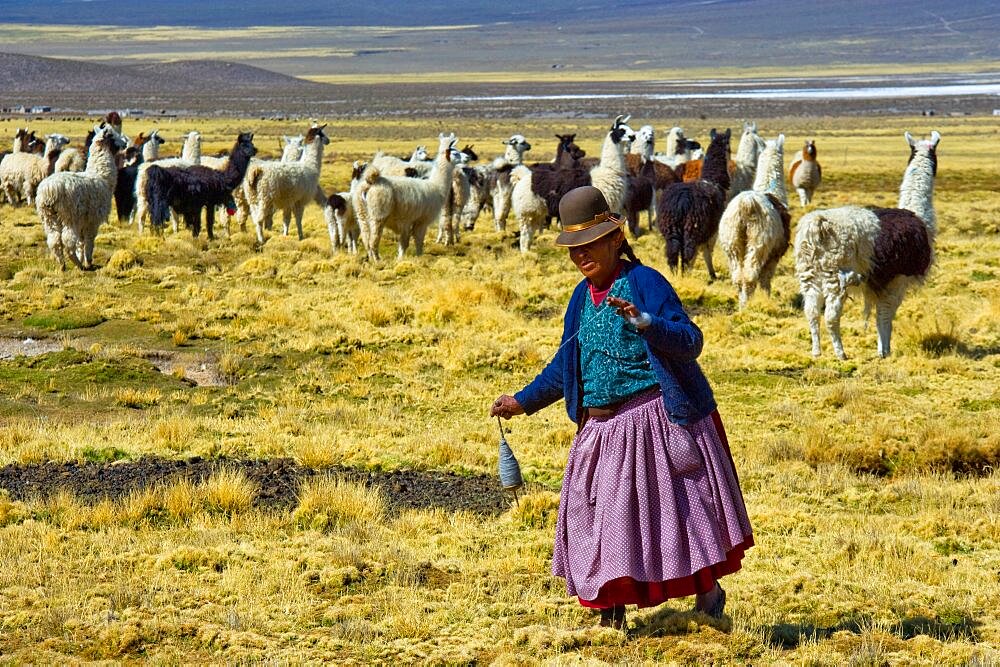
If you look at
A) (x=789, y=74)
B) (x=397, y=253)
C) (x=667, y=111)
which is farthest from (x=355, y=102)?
(x=397, y=253)

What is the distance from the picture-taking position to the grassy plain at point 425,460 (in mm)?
4922

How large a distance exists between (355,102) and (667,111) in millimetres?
21608

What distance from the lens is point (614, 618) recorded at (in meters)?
Answer: 4.77

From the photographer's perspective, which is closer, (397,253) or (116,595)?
(116,595)

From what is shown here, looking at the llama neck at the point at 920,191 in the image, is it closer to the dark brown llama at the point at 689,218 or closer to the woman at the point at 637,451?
the dark brown llama at the point at 689,218

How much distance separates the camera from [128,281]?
14.8 m

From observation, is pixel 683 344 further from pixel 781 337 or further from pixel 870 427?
pixel 781 337

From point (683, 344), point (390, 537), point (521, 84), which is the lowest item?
point (390, 537)

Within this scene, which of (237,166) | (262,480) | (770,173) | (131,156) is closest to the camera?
(262,480)

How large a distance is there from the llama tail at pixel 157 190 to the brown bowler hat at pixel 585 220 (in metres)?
14.5

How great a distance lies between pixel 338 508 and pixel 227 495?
1.90 ft

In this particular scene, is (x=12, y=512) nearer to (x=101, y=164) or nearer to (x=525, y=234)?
(x=101, y=164)

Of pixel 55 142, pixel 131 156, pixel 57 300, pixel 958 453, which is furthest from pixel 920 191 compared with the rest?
pixel 55 142

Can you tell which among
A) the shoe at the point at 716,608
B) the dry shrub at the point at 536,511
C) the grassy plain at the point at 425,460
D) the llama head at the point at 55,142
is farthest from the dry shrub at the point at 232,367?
the llama head at the point at 55,142
